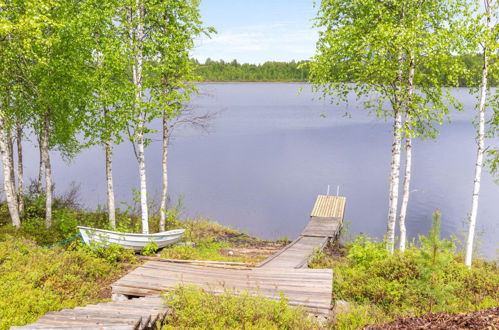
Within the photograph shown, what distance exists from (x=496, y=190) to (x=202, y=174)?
33.0m

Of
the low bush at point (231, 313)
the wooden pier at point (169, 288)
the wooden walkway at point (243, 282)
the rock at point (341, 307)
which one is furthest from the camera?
the wooden walkway at point (243, 282)

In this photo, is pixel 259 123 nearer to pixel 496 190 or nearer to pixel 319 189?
pixel 319 189

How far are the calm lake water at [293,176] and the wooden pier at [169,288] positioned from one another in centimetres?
1013

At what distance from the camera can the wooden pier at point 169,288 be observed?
6941mm

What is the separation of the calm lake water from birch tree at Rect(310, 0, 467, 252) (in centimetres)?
673

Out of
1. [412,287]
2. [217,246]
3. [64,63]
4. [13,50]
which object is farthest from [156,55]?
[412,287]

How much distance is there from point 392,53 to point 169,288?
1277 cm

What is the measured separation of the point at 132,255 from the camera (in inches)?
543

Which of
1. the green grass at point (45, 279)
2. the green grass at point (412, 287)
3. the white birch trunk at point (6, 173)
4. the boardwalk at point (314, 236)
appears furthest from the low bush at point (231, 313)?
the white birch trunk at point (6, 173)

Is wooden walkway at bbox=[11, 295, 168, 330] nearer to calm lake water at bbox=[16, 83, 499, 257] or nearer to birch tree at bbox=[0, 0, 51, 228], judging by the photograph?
birch tree at bbox=[0, 0, 51, 228]

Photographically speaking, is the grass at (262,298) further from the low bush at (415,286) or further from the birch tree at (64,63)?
the birch tree at (64,63)

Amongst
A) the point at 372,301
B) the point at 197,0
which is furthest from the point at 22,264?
the point at 197,0

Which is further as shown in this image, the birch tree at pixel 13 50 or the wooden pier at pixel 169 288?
the birch tree at pixel 13 50

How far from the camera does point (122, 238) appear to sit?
45.6 ft
